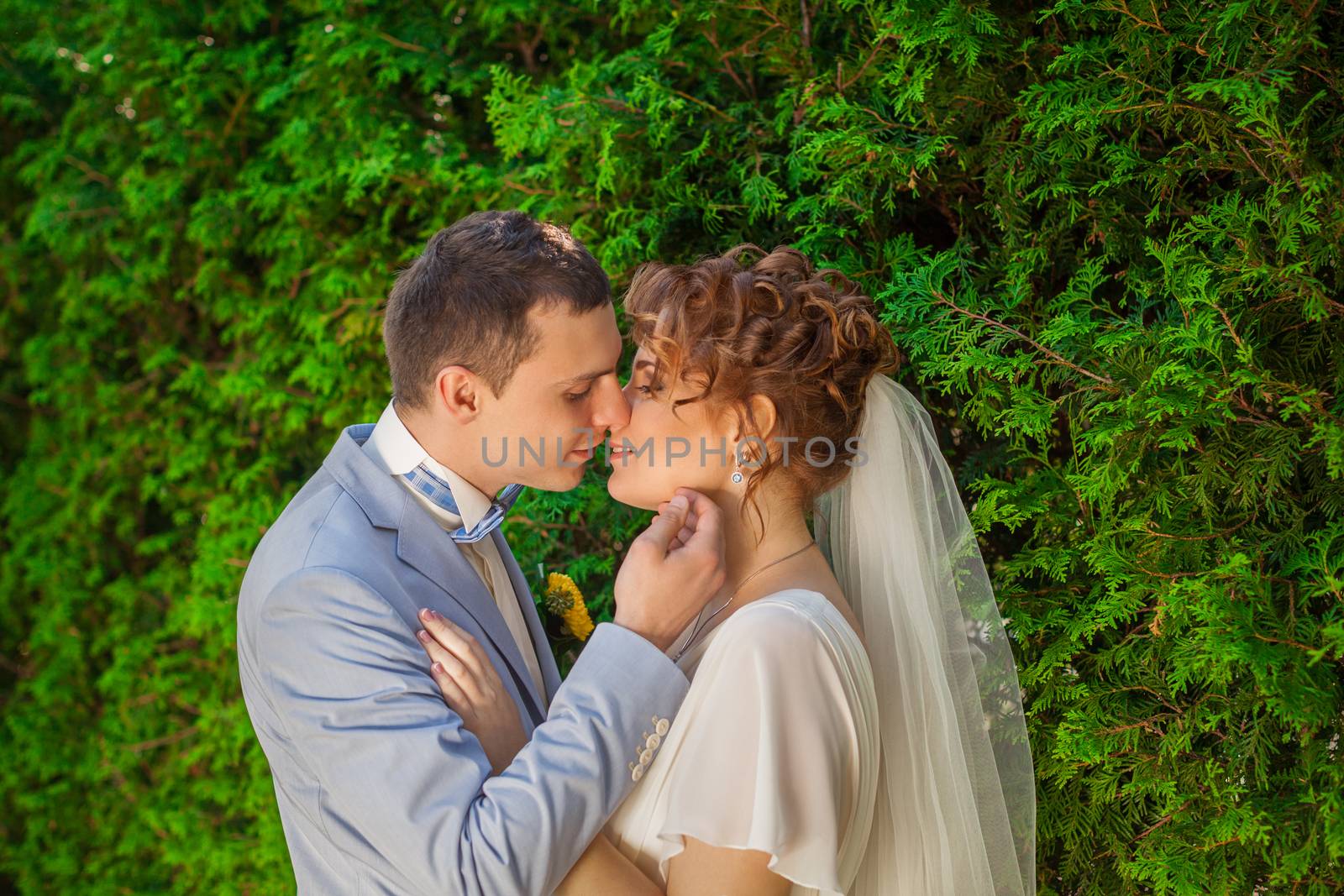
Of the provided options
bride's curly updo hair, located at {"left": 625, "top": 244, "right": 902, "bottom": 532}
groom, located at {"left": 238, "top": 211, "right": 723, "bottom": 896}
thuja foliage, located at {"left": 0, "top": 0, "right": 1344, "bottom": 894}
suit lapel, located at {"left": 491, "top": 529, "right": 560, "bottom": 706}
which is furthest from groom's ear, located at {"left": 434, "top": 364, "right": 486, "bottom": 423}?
thuja foliage, located at {"left": 0, "top": 0, "right": 1344, "bottom": 894}

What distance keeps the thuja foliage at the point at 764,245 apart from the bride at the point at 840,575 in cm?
18

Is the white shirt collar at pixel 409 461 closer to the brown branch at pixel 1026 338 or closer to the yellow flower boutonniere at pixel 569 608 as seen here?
the yellow flower boutonniere at pixel 569 608

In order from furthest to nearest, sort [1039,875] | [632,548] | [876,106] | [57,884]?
[57,884] < [876,106] < [1039,875] < [632,548]

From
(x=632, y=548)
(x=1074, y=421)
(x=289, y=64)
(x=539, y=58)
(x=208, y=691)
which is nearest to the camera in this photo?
(x=632, y=548)

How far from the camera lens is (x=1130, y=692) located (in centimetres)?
240

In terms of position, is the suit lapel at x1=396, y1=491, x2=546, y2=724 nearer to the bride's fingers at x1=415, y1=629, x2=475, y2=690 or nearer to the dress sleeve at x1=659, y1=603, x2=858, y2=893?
the bride's fingers at x1=415, y1=629, x2=475, y2=690

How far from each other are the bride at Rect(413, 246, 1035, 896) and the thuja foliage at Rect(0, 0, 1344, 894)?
178mm

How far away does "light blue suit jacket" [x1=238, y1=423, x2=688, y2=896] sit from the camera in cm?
188

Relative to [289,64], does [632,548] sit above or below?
below

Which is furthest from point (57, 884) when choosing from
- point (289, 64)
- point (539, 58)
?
point (539, 58)

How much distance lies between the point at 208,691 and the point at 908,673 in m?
3.60

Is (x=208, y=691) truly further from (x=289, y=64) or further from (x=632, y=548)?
(x=632, y=548)

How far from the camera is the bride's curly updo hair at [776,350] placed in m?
2.34

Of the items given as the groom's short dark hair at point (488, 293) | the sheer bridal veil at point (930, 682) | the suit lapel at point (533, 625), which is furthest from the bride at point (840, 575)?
the suit lapel at point (533, 625)
